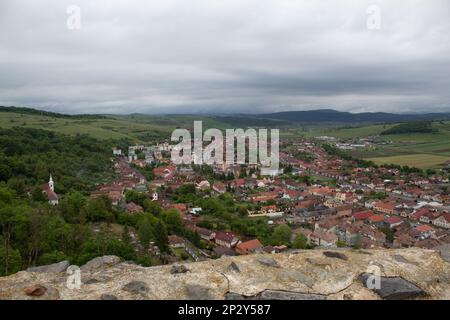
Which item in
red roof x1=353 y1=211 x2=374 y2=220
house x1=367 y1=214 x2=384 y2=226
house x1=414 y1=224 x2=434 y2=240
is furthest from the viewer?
red roof x1=353 y1=211 x2=374 y2=220

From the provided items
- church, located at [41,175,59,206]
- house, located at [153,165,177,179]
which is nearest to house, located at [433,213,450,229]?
church, located at [41,175,59,206]

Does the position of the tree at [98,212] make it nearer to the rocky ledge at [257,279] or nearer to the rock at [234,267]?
the rocky ledge at [257,279]

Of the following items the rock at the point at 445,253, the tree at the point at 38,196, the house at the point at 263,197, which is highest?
the rock at the point at 445,253

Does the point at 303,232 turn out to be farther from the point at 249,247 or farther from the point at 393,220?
the point at 393,220

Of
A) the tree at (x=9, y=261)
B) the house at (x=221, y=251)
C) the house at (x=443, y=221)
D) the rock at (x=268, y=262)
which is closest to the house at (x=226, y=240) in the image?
the house at (x=221, y=251)

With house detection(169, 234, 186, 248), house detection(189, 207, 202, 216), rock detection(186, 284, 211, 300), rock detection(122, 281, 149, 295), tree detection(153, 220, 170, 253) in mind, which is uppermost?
rock detection(122, 281, 149, 295)

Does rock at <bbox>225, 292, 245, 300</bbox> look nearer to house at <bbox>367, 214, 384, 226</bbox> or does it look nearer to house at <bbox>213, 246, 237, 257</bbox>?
house at <bbox>213, 246, 237, 257</bbox>

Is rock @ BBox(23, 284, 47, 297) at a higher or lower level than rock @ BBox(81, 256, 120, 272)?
higher

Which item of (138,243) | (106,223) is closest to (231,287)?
(138,243)
